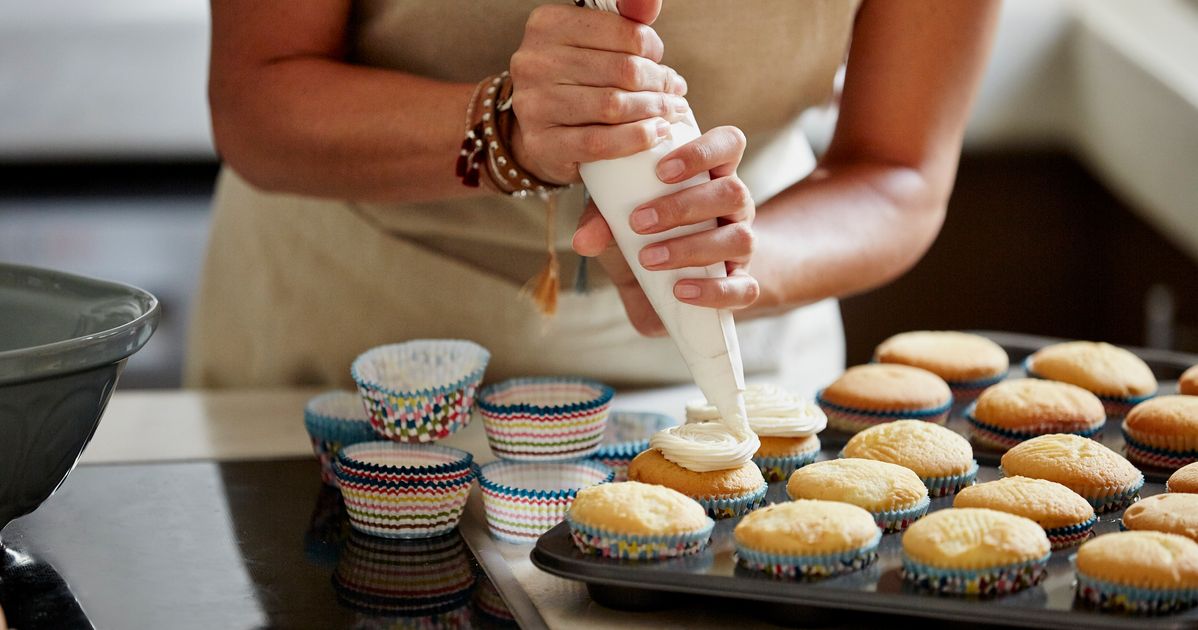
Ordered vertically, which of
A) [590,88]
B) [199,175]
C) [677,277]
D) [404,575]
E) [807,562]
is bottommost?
[199,175]

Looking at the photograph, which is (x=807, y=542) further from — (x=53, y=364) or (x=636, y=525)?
(x=53, y=364)

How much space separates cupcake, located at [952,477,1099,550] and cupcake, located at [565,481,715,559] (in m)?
0.20

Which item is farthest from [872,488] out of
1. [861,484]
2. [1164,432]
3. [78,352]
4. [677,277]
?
[78,352]

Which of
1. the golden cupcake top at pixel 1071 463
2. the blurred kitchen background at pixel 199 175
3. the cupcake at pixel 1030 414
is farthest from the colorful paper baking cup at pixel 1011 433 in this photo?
the blurred kitchen background at pixel 199 175

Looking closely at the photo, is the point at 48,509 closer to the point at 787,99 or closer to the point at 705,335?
the point at 705,335

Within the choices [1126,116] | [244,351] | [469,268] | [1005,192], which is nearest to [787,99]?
[469,268]

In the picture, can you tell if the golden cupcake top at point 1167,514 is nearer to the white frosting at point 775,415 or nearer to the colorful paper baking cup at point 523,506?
the white frosting at point 775,415

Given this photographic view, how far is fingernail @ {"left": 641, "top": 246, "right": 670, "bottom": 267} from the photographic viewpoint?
1.02m

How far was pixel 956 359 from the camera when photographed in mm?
1396

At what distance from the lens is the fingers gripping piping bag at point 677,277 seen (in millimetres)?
1025

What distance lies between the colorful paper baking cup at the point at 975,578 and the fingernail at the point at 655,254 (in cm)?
29

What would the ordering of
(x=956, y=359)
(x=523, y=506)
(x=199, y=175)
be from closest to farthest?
(x=523, y=506) < (x=956, y=359) < (x=199, y=175)

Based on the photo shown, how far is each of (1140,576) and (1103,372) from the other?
0.53m

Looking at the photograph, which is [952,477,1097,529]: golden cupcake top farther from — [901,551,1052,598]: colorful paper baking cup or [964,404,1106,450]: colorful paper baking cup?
[964,404,1106,450]: colorful paper baking cup
